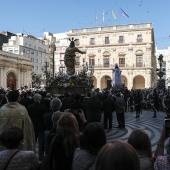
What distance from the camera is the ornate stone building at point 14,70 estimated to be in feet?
149

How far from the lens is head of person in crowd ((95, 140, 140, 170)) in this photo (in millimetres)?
1974

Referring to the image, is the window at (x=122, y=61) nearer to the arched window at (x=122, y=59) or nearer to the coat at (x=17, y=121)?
the arched window at (x=122, y=59)

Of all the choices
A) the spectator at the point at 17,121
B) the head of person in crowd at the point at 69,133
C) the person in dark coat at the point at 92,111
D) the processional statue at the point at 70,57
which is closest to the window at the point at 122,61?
the processional statue at the point at 70,57

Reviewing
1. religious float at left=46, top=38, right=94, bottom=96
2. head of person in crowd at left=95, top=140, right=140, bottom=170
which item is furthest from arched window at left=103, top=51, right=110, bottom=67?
head of person in crowd at left=95, top=140, right=140, bottom=170

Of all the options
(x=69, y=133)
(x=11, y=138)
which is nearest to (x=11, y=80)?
(x=69, y=133)

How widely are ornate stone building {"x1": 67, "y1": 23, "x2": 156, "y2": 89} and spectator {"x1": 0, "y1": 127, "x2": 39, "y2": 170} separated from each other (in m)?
46.0

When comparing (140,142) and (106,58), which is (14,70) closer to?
(106,58)

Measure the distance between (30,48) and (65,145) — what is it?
2467 inches

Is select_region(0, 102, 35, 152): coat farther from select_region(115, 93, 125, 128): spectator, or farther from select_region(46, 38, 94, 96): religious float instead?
select_region(46, 38, 94, 96): religious float

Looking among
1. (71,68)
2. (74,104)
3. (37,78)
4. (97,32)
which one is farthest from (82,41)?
(74,104)

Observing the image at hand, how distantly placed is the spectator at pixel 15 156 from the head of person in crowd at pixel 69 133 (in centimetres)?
55

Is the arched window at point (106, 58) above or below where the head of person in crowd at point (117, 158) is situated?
above

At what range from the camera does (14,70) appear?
4897 cm

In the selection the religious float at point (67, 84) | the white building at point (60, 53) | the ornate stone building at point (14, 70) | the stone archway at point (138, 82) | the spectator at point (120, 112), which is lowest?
the spectator at point (120, 112)
